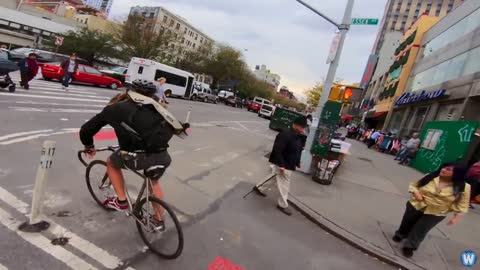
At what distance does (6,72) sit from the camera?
11414 millimetres

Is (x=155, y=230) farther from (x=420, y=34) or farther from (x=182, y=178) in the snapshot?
(x=420, y=34)

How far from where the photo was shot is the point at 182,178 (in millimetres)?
6781

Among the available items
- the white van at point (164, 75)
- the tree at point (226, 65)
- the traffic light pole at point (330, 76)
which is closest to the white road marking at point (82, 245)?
the traffic light pole at point (330, 76)

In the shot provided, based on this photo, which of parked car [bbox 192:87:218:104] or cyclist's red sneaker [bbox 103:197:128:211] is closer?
cyclist's red sneaker [bbox 103:197:128:211]

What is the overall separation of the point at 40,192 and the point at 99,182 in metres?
0.90

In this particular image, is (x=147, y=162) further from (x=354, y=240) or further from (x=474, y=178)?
(x=474, y=178)

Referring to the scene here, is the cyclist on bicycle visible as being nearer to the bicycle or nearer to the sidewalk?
the bicycle

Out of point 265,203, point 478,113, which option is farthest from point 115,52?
point 265,203

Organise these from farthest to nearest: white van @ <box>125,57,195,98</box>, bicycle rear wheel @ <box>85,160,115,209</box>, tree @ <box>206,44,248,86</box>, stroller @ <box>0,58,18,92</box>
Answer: tree @ <box>206,44,248,86</box>, white van @ <box>125,57,195,98</box>, stroller @ <box>0,58,18,92</box>, bicycle rear wheel @ <box>85,160,115,209</box>

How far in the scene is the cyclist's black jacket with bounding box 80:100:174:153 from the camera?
348 centimetres

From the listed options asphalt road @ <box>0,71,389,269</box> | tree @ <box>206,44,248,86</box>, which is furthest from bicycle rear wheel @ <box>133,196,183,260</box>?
tree @ <box>206,44,248,86</box>

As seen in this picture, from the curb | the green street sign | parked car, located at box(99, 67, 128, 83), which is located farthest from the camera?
parked car, located at box(99, 67, 128, 83)

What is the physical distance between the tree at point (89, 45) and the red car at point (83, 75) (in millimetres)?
22804

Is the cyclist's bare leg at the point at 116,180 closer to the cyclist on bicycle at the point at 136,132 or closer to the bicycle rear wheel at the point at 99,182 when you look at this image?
the cyclist on bicycle at the point at 136,132
